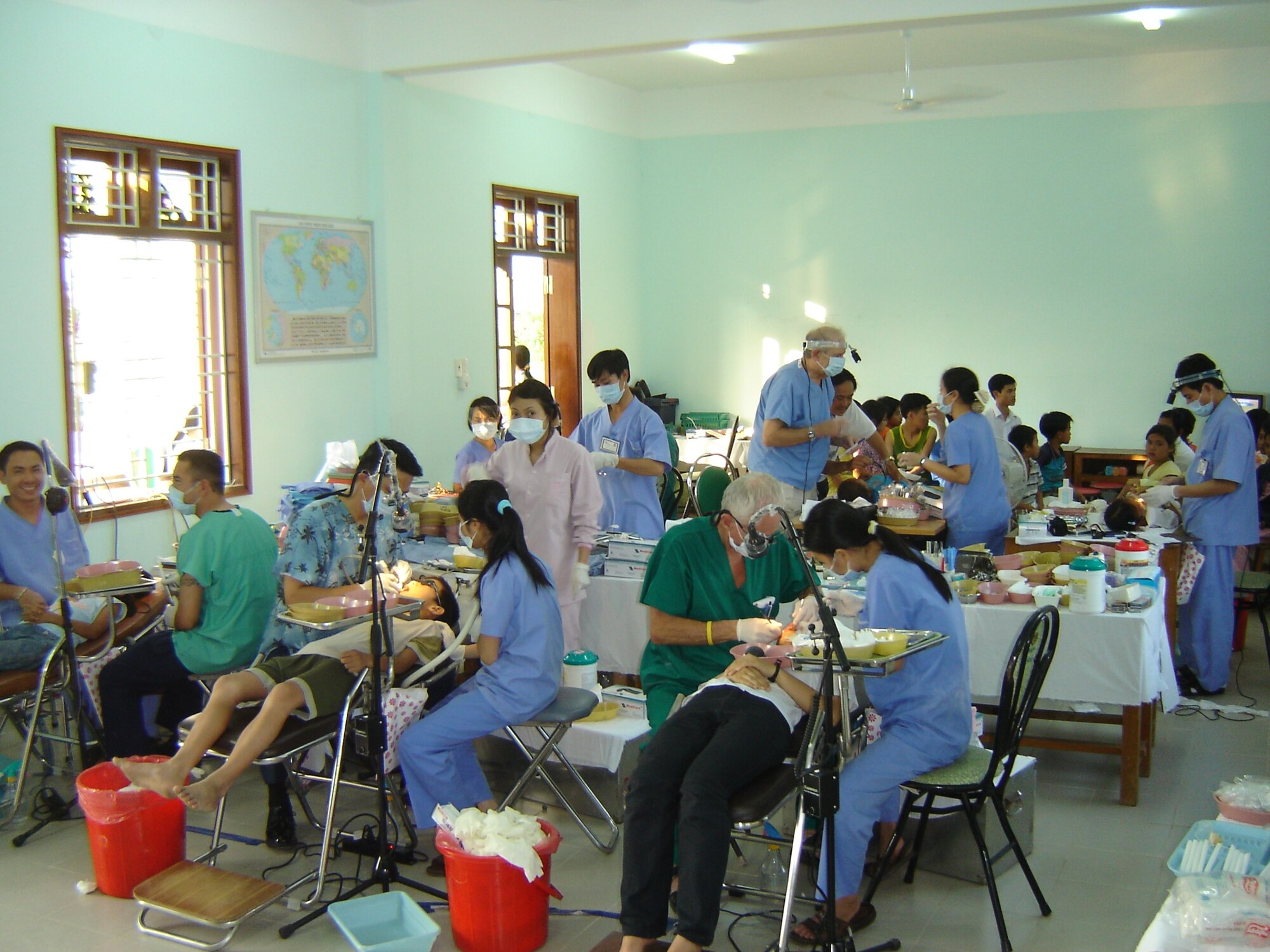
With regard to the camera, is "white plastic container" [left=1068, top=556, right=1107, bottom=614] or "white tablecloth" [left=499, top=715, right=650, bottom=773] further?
"white plastic container" [left=1068, top=556, right=1107, bottom=614]

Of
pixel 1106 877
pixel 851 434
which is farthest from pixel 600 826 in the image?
pixel 851 434

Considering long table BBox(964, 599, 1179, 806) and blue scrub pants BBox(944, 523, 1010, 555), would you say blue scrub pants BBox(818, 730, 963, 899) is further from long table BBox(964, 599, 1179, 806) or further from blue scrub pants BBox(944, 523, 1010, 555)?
blue scrub pants BBox(944, 523, 1010, 555)

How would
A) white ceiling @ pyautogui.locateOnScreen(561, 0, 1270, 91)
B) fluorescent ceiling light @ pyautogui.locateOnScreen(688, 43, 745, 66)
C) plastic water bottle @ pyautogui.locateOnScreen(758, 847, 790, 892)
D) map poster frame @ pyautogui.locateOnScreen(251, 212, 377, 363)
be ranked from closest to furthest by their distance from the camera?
plastic water bottle @ pyautogui.locateOnScreen(758, 847, 790, 892), map poster frame @ pyautogui.locateOnScreen(251, 212, 377, 363), white ceiling @ pyautogui.locateOnScreen(561, 0, 1270, 91), fluorescent ceiling light @ pyautogui.locateOnScreen(688, 43, 745, 66)

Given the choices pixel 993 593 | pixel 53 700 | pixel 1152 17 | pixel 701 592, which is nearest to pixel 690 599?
pixel 701 592

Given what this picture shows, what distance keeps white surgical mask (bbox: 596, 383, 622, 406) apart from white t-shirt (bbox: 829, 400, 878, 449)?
Answer: 1015 millimetres

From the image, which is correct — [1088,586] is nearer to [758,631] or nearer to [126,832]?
[758,631]

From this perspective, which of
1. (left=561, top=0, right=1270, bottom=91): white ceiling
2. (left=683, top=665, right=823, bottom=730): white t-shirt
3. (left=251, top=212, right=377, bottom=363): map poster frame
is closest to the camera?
(left=683, top=665, right=823, bottom=730): white t-shirt

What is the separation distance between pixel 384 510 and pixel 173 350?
252 centimetres

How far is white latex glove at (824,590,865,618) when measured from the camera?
3.88 meters

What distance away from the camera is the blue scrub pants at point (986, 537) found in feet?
18.5

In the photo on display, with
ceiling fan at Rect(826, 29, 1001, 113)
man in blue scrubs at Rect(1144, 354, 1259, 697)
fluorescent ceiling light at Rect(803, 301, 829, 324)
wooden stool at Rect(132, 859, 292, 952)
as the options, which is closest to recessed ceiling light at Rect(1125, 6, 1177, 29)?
ceiling fan at Rect(826, 29, 1001, 113)

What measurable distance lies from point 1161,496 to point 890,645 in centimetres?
327

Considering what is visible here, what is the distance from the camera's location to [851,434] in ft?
19.2

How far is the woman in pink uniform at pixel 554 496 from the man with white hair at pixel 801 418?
994 mm
